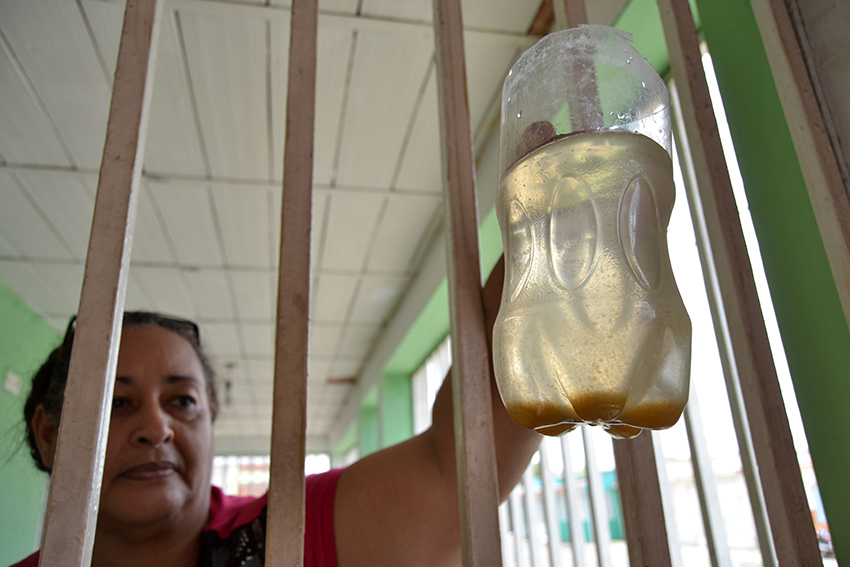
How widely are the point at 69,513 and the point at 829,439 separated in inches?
28.6

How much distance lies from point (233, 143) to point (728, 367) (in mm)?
1744

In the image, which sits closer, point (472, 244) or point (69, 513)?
point (69, 513)

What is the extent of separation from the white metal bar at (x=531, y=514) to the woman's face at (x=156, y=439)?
6.06 ft

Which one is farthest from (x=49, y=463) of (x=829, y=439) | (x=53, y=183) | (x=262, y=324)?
(x=262, y=324)

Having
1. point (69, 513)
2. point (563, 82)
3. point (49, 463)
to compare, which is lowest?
point (69, 513)

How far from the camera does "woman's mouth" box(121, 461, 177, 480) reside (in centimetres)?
85

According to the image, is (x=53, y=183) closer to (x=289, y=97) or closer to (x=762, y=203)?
(x=289, y=97)

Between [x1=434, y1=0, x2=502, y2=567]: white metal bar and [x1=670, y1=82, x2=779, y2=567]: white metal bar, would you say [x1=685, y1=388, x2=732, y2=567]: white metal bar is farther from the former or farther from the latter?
[x1=434, y1=0, x2=502, y2=567]: white metal bar

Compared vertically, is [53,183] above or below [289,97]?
above

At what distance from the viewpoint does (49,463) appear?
98cm

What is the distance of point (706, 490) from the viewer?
129cm

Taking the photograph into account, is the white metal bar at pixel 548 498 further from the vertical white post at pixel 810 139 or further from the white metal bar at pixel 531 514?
the vertical white post at pixel 810 139

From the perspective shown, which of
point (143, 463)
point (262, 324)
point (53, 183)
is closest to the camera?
point (143, 463)

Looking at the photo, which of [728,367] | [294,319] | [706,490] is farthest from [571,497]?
[294,319]
